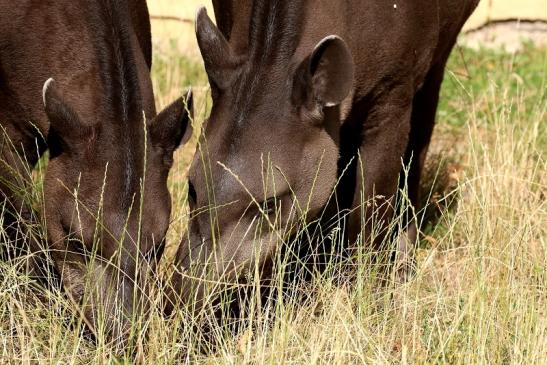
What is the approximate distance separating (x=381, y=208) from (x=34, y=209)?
1.85m

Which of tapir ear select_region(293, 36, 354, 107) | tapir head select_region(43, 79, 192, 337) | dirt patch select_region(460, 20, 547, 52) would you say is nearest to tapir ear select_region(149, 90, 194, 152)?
tapir head select_region(43, 79, 192, 337)

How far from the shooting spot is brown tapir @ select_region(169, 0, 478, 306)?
5387mm

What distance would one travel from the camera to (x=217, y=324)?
533cm

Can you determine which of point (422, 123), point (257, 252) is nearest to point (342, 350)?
point (257, 252)

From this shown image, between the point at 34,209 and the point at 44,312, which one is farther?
the point at 34,209

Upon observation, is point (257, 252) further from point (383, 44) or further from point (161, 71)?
point (161, 71)

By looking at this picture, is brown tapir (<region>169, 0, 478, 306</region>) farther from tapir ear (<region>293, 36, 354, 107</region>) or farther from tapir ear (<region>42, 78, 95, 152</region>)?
tapir ear (<region>42, 78, 95, 152</region>)

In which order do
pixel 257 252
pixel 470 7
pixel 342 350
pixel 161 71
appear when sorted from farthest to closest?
pixel 161 71 < pixel 470 7 < pixel 257 252 < pixel 342 350

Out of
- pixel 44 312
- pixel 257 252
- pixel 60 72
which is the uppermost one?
pixel 60 72

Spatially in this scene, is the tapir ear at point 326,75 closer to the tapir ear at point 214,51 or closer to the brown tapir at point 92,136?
the tapir ear at point 214,51

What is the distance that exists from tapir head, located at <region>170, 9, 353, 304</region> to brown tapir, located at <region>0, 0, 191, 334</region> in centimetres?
21

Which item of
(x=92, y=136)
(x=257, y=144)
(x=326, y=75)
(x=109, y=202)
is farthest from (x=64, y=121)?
(x=326, y=75)

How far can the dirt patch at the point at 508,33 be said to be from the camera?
10688 millimetres

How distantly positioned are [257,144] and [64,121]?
91 cm
